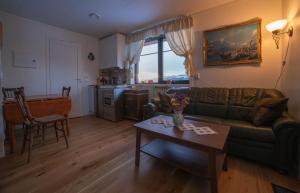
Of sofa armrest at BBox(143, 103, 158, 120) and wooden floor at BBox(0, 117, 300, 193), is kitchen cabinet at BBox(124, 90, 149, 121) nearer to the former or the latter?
sofa armrest at BBox(143, 103, 158, 120)

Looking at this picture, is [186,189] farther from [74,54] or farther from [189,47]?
[74,54]

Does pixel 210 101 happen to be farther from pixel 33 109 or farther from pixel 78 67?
pixel 78 67

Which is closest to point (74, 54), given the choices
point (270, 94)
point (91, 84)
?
point (91, 84)

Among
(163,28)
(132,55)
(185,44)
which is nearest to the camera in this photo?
(185,44)

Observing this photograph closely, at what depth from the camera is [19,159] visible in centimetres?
212

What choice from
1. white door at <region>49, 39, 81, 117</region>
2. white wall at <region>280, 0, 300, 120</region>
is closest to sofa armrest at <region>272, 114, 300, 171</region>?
white wall at <region>280, 0, 300, 120</region>

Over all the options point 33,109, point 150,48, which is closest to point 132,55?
point 150,48

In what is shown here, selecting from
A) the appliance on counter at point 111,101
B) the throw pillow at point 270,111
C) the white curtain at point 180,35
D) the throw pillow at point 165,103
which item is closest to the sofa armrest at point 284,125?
the throw pillow at point 270,111

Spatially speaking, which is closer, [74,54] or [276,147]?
[276,147]

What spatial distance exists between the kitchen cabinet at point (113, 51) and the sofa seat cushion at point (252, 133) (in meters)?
3.56

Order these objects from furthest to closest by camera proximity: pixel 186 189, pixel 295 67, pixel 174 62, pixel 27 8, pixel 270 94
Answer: pixel 174 62 → pixel 27 8 → pixel 270 94 → pixel 295 67 → pixel 186 189

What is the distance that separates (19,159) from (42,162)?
1.25 ft

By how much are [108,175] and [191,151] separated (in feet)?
3.38

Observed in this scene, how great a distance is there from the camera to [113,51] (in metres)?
4.66
